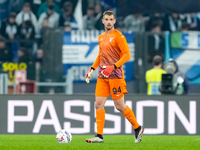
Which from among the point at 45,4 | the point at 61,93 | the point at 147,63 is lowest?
the point at 61,93

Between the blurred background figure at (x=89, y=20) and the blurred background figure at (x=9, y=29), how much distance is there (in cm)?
136

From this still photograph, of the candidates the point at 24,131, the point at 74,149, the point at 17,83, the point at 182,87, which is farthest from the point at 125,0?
the point at 74,149

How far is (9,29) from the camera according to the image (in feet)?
27.5

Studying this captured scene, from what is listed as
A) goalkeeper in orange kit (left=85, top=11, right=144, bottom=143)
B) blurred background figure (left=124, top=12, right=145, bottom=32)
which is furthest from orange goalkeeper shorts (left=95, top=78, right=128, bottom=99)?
blurred background figure (left=124, top=12, right=145, bottom=32)

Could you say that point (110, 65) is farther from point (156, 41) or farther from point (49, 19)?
point (49, 19)

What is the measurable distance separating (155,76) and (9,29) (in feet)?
9.63

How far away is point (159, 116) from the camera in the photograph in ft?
24.5

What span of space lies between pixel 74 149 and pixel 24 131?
2885mm

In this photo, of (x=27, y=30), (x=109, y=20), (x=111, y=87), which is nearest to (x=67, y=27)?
(x=27, y=30)

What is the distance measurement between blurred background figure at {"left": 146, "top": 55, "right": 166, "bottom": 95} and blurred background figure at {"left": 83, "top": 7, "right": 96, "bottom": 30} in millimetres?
1437

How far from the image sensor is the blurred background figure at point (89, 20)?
867 centimetres

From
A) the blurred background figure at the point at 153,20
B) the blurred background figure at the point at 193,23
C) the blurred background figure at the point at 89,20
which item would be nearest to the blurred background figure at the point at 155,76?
the blurred background figure at the point at 153,20

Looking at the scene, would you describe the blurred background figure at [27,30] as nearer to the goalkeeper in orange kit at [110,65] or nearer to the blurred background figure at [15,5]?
the blurred background figure at [15,5]

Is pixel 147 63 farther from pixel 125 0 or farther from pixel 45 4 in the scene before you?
pixel 45 4
